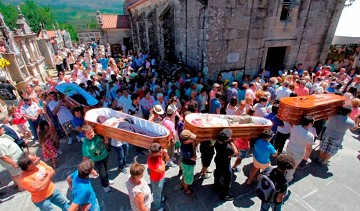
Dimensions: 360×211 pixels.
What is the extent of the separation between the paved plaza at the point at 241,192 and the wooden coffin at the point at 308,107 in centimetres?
108

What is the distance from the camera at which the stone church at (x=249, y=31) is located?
24.3 feet

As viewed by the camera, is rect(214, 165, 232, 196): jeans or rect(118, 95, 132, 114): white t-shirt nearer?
rect(214, 165, 232, 196): jeans

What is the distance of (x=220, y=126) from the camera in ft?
11.4

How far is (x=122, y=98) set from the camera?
218 inches

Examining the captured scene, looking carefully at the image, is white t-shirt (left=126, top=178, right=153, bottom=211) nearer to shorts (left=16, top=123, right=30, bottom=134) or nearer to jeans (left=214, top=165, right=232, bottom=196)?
jeans (left=214, top=165, right=232, bottom=196)

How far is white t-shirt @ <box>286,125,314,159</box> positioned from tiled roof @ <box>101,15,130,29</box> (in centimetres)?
2502

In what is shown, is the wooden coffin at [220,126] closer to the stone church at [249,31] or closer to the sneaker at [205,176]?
the sneaker at [205,176]

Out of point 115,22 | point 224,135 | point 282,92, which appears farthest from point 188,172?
point 115,22

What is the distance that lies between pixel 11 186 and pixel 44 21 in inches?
2319

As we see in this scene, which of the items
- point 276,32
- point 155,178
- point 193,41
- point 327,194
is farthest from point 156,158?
point 276,32

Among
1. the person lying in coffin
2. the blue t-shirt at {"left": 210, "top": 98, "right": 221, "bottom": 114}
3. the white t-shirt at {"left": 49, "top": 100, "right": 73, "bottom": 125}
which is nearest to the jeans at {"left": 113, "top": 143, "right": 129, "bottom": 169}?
the person lying in coffin

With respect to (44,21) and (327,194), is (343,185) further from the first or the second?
(44,21)

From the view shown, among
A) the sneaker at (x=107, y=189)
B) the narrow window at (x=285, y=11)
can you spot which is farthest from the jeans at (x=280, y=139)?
the narrow window at (x=285, y=11)

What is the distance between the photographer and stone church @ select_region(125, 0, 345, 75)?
291 inches
